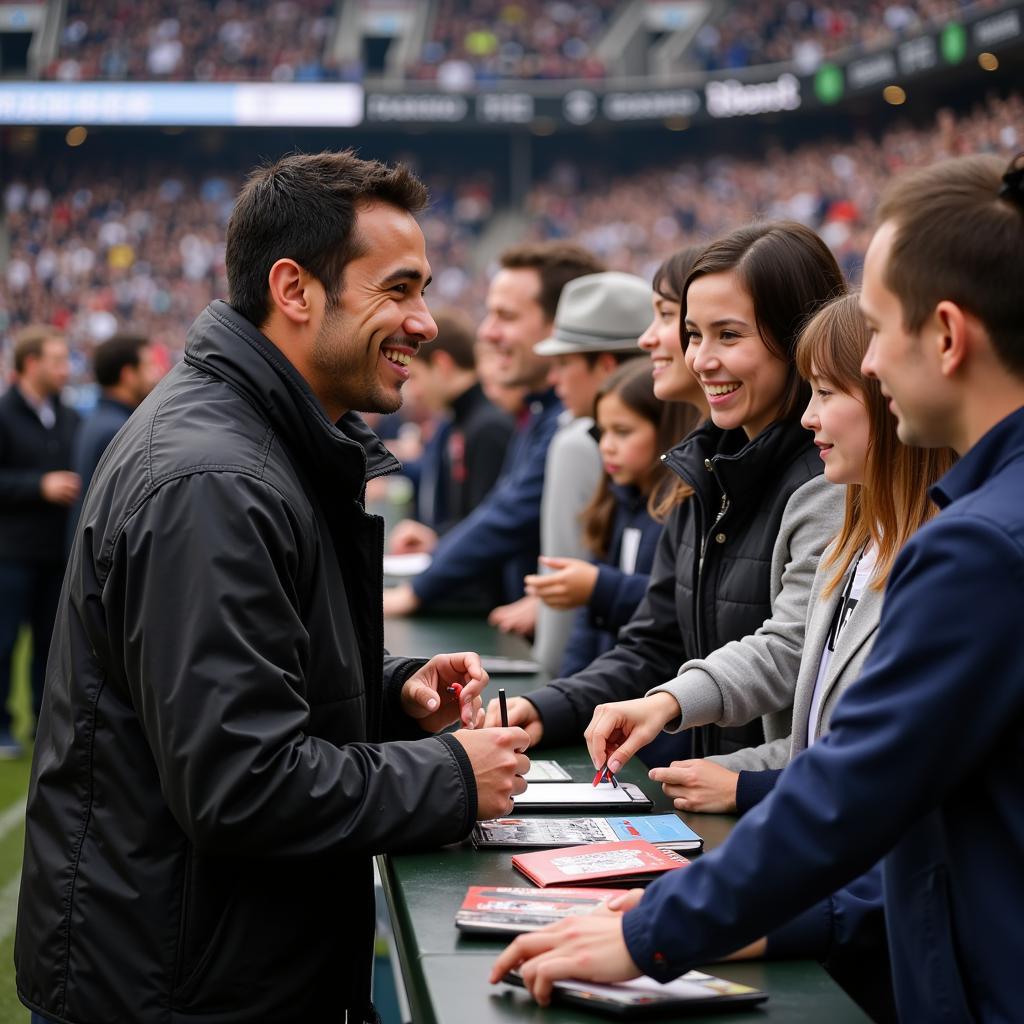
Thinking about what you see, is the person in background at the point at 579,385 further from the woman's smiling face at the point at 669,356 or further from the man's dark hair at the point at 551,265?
the woman's smiling face at the point at 669,356

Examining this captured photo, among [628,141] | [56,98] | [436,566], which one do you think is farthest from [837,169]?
[436,566]

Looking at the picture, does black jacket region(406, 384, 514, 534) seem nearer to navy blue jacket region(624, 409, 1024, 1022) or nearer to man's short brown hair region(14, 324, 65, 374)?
man's short brown hair region(14, 324, 65, 374)

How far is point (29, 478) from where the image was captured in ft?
22.1

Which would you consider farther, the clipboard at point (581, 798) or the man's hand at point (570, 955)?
the clipboard at point (581, 798)

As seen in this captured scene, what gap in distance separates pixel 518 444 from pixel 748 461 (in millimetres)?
2714

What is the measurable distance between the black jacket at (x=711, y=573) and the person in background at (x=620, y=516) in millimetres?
581

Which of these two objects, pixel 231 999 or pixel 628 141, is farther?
pixel 628 141

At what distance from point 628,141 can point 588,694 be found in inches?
971

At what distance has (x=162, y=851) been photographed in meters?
1.74

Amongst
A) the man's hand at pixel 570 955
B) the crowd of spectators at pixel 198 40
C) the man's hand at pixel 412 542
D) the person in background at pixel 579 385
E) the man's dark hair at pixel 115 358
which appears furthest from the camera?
the crowd of spectators at pixel 198 40

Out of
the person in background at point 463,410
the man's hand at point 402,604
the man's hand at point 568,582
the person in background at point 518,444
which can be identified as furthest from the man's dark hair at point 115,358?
the man's hand at point 568,582

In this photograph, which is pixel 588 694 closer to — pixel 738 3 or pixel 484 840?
pixel 484 840

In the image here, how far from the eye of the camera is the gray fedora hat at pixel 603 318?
407cm

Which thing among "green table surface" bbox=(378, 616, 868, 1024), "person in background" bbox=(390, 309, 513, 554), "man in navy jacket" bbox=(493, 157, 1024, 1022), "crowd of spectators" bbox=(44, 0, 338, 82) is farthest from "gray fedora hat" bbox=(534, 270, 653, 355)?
"crowd of spectators" bbox=(44, 0, 338, 82)
